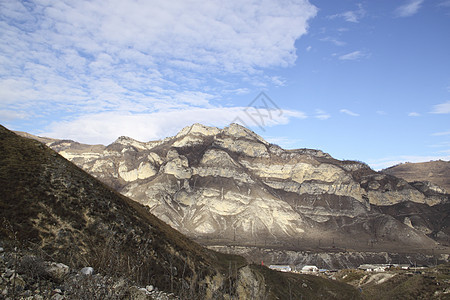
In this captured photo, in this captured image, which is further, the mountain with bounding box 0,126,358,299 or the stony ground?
the mountain with bounding box 0,126,358,299

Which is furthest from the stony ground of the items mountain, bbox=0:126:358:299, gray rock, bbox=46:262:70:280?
mountain, bbox=0:126:358:299

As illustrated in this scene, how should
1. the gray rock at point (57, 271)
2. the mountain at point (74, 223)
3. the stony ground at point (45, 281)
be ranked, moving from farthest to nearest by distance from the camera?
the mountain at point (74, 223) < the gray rock at point (57, 271) < the stony ground at point (45, 281)

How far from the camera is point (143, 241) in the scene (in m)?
35.4

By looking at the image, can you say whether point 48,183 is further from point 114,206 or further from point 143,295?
point 143,295

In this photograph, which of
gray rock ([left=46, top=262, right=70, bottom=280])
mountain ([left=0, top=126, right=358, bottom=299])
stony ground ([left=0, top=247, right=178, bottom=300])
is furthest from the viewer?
mountain ([left=0, top=126, right=358, bottom=299])

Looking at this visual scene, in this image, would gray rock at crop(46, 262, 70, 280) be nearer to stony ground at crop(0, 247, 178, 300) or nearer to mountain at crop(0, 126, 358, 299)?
stony ground at crop(0, 247, 178, 300)

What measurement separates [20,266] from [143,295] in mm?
5643

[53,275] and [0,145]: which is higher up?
[0,145]

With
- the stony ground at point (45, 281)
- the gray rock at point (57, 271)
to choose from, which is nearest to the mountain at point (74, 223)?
the gray rock at point (57, 271)

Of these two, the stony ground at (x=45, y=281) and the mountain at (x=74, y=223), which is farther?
the mountain at (x=74, y=223)

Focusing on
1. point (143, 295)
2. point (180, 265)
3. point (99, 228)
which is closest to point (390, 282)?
point (180, 265)

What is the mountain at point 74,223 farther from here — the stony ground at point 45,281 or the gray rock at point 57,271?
the stony ground at point 45,281

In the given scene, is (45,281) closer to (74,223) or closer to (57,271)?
(57,271)


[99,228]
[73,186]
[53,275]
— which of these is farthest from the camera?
[73,186]
